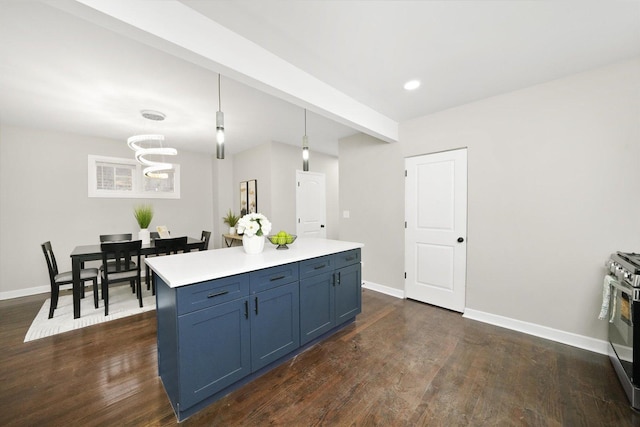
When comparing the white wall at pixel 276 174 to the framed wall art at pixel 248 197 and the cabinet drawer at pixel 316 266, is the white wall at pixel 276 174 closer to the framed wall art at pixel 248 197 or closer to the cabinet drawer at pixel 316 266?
the framed wall art at pixel 248 197

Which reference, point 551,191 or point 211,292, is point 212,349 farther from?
point 551,191

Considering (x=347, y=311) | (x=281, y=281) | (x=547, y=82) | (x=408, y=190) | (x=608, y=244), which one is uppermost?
(x=547, y=82)

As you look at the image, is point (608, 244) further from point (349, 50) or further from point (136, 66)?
point (136, 66)

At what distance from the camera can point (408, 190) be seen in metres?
3.51

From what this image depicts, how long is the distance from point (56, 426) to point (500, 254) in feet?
13.2

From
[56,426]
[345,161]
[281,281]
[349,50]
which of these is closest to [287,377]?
[281,281]

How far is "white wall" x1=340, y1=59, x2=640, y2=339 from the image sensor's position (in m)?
2.16

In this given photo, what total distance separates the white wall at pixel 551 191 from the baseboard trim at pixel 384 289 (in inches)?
35.9

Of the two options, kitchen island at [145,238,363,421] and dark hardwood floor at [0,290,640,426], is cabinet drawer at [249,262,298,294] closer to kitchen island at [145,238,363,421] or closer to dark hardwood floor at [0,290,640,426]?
kitchen island at [145,238,363,421]

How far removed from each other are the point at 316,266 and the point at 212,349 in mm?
1059

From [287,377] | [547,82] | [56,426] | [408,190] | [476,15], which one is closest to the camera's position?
[56,426]

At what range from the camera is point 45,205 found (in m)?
3.90

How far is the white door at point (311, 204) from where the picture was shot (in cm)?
518

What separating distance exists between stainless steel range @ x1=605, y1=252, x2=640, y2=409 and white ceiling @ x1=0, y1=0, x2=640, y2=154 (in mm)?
1732
